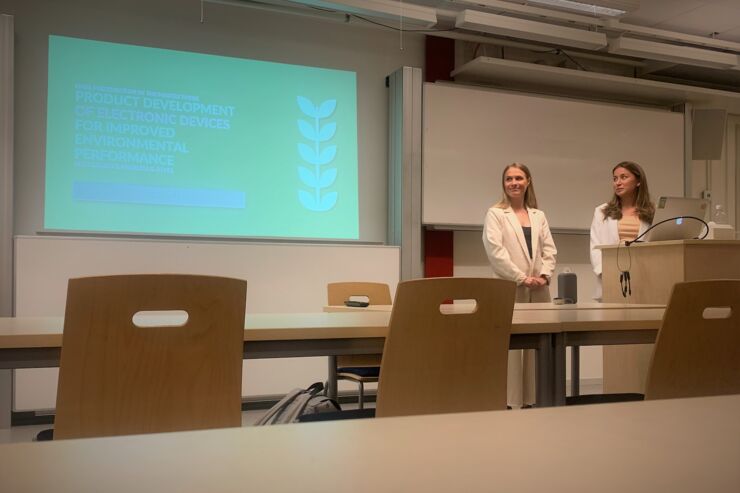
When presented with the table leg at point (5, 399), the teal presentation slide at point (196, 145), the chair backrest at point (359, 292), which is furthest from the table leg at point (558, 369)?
the teal presentation slide at point (196, 145)

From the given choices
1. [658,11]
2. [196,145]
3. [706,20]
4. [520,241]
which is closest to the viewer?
[520,241]

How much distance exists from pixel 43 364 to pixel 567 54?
5.64 m

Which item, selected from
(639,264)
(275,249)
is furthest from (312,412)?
(275,249)

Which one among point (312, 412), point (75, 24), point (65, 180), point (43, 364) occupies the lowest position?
point (312, 412)

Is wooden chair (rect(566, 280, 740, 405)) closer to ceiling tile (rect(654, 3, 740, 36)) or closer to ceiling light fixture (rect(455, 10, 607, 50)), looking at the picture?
ceiling light fixture (rect(455, 10, 607, 50))

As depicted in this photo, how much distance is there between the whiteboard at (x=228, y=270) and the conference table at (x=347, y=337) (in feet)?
7.84

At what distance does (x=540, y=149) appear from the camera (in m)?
5.74

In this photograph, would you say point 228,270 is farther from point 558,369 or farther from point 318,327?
point 558,369

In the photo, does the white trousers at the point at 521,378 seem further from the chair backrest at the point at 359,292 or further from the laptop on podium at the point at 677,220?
the laptop on podium at the point at 677,220

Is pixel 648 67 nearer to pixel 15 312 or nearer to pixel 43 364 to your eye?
pixel 15 312

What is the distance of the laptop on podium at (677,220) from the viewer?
3221mm

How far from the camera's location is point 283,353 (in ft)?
5.65

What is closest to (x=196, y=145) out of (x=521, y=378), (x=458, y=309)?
(x=521, y=378)

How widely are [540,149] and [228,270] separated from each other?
9.39ft
